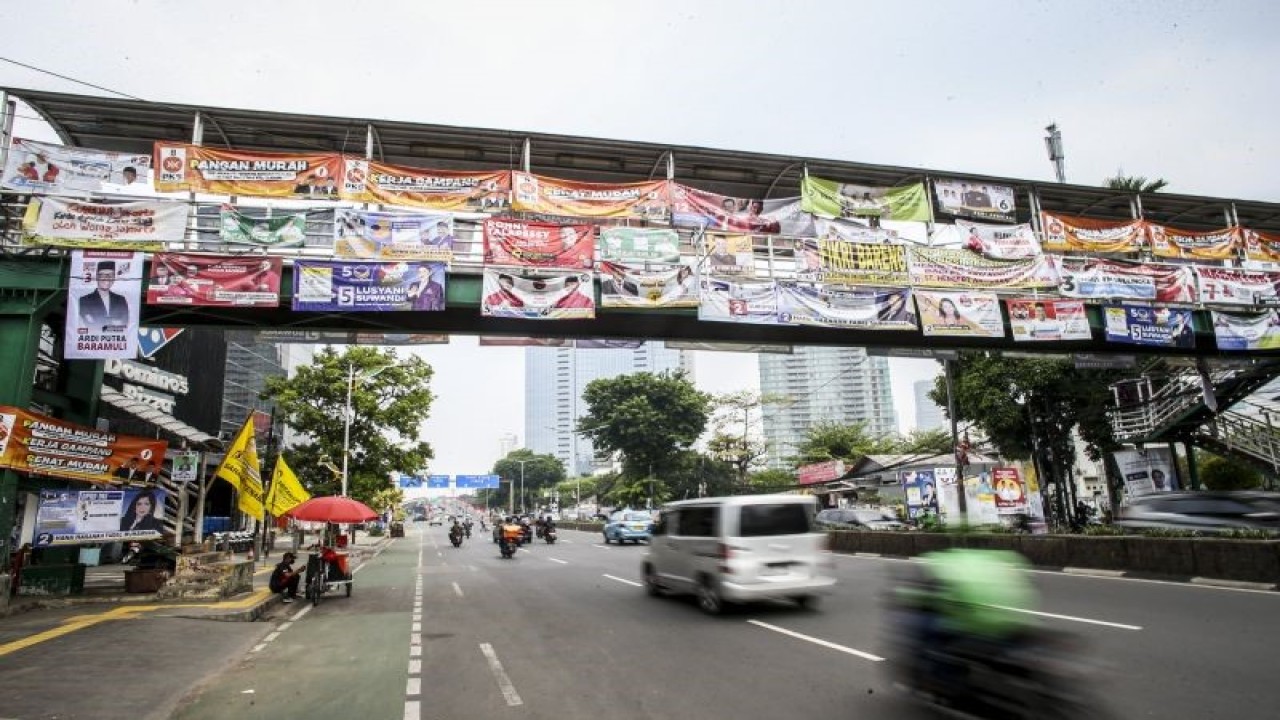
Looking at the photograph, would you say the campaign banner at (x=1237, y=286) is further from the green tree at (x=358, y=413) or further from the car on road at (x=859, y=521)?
the green tree at (x=358, y=413)

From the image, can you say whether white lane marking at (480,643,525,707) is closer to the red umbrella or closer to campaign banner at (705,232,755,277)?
the red umbrella

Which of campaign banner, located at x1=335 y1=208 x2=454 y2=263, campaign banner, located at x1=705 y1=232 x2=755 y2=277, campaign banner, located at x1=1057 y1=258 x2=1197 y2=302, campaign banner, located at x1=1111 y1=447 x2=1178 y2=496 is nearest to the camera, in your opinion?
campaign banner, located at x1=335 y1=208 x2=454 y2=263

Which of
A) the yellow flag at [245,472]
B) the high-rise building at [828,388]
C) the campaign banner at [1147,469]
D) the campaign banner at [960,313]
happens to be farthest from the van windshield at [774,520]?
the high-rise building at [828,388]

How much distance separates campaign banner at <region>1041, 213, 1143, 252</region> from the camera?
18.8 metres

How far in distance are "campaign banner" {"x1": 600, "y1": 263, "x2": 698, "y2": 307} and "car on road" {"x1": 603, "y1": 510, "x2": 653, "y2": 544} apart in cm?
2036

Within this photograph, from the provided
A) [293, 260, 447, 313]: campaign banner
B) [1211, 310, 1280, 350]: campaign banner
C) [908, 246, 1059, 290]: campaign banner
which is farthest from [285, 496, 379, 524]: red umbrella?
[1211, 310, 1280, 350]: campaign banner

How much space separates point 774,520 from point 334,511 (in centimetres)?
966

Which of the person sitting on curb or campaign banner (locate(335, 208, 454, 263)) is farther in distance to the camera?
the person sitting on curb

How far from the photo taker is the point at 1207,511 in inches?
581

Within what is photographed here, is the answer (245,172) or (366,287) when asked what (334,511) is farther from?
(245,172)

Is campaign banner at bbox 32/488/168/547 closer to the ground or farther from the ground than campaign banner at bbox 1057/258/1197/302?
closer to the ground

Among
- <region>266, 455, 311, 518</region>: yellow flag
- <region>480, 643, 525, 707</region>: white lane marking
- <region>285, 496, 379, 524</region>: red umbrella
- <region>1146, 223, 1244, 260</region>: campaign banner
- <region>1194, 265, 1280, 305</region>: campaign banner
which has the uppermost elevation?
<region>1146, 223, 1244, 260</region>: campaign banner

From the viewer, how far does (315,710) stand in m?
6.23

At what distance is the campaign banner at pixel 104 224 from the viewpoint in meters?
13.0
